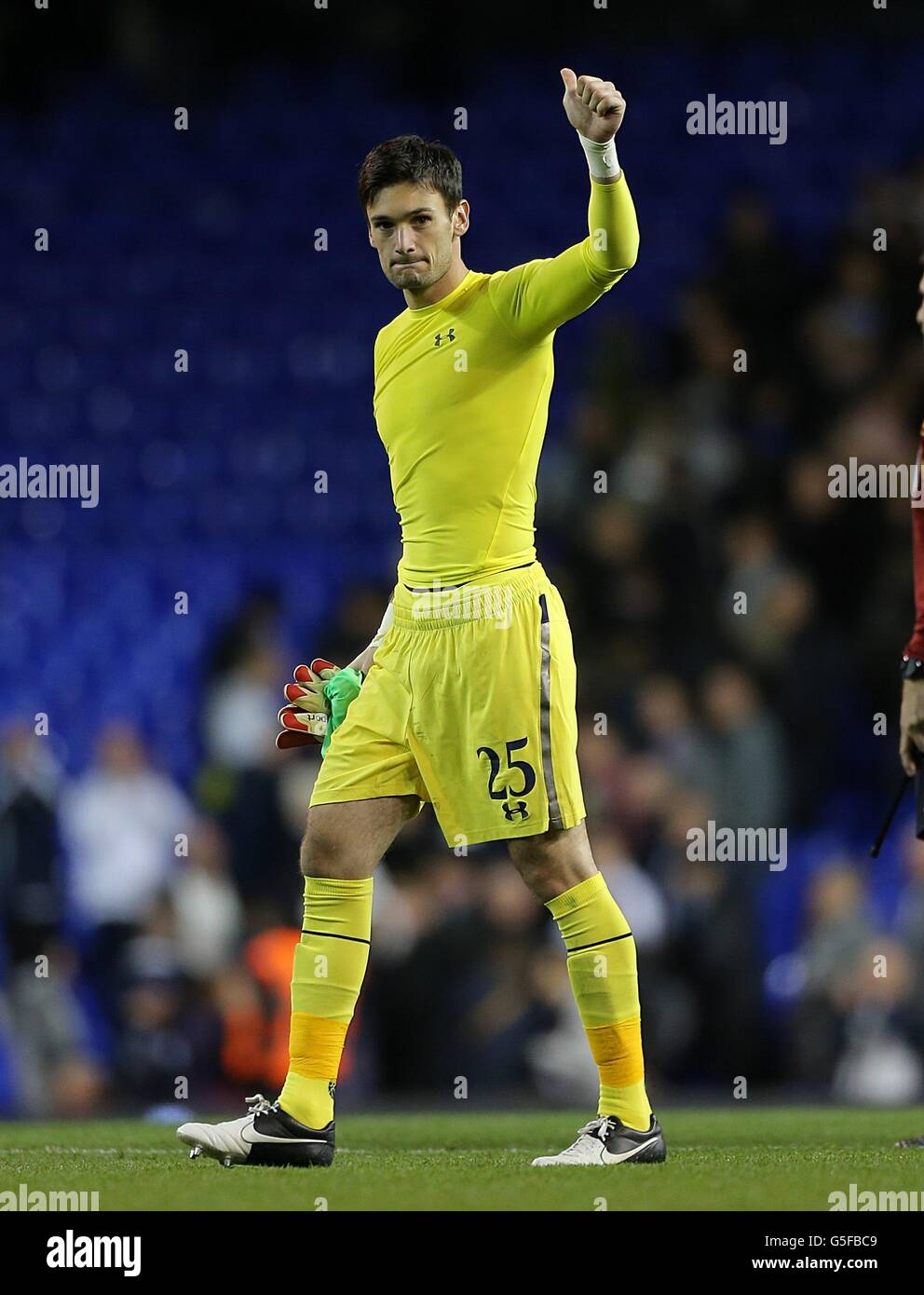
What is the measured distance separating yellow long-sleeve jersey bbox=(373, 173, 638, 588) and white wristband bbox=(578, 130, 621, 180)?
0.29 meters

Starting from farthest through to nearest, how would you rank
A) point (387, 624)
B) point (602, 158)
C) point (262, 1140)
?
point (387, 624), point (262, 1140), point (602, 158)

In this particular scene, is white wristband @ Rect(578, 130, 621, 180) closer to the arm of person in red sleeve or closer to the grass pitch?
the arm of person in red sleeve

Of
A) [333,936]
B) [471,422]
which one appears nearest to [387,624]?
[471,422]

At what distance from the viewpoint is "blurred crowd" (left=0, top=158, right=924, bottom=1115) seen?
8398mm

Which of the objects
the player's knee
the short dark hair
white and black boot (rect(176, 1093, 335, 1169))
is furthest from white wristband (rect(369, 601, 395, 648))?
white and black boot (rect(176, 1093, 335, 1169))

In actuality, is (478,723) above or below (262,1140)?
above

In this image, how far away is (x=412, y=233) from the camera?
4.71 meters

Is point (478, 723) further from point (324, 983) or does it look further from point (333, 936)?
point (324, 983)

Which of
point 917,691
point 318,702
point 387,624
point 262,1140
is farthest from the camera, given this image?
point 318,702

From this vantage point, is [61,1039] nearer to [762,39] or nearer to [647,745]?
[647,745]

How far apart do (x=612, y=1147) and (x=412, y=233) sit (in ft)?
7.36

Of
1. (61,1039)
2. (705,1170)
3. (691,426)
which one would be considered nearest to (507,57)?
(691,426)

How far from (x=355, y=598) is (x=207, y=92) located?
4.03 m

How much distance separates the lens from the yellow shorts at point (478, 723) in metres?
4.64
